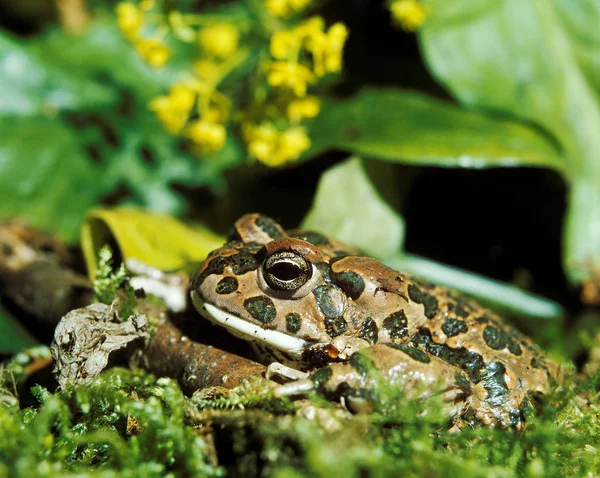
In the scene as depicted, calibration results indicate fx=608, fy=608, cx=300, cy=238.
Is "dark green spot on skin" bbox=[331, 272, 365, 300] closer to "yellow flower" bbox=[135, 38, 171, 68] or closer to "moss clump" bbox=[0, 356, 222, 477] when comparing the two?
"moss clump" bbox=[0, 356, 222, 477]

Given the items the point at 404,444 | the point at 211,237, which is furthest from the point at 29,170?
the point at 404,444

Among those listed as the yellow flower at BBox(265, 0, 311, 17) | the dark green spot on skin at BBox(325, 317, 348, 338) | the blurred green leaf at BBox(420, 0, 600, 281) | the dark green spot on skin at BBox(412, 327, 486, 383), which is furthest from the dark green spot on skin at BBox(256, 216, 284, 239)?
the blurred green leaf at BBox(420, 0, 600, 281)

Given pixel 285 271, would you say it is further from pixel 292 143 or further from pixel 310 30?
pixel 310 30

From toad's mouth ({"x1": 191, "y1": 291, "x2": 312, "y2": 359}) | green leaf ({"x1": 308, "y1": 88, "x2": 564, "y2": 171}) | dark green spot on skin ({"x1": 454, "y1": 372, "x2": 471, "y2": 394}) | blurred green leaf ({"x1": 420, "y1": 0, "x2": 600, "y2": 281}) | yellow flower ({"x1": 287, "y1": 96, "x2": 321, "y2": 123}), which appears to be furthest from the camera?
blurred green leaf ({"x1": 420, "y1": 0, "x2": 600, "y2": 281})

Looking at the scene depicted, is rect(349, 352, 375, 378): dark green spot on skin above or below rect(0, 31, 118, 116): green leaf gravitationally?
below

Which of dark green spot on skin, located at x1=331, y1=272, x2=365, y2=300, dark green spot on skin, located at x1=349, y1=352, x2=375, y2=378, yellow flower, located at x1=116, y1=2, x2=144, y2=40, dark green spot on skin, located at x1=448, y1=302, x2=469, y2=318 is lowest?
dark green spot on skin, located at x1=448, y1=302, x2=469, y2=318

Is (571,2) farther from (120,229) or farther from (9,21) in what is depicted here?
(9,21)

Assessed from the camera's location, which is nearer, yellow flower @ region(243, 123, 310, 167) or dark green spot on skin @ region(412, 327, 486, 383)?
dark green spot on skin @ region(412, 327, 486, 383)
